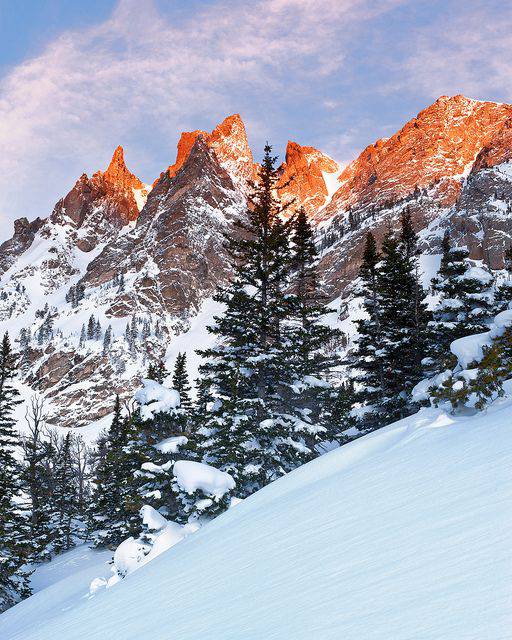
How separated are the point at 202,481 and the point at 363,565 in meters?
10.4

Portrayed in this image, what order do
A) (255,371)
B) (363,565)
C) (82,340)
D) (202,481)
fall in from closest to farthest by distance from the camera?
(363,565) → (202,481) → (255,371) → (82,340)

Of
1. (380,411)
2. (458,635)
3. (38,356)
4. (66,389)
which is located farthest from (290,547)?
(38,356)

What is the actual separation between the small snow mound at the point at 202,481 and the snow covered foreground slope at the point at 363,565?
5.56 meters

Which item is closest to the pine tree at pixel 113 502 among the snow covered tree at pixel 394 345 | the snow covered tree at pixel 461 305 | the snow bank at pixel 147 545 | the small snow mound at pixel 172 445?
the small snow mound at pixel 172 445

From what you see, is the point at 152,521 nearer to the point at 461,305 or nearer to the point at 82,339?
the point at 461,305

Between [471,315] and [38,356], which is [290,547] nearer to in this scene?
[471,315]

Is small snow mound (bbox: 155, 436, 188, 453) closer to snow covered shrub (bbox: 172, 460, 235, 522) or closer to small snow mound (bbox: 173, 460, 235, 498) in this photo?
snow covered shrub (bbox: 172, 460, 235, 522)

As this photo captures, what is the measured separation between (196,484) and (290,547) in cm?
893

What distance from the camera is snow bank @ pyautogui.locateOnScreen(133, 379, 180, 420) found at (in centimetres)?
1781

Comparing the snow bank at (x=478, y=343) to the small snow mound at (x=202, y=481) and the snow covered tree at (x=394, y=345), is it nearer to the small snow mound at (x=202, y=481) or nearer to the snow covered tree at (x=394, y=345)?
the small snow mound at (x=202, y=481)

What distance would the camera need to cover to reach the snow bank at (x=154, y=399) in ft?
58.4

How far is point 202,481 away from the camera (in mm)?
12781

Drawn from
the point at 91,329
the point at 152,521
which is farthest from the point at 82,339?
the point at 152,521

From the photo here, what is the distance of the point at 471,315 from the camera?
1836 centimetres
